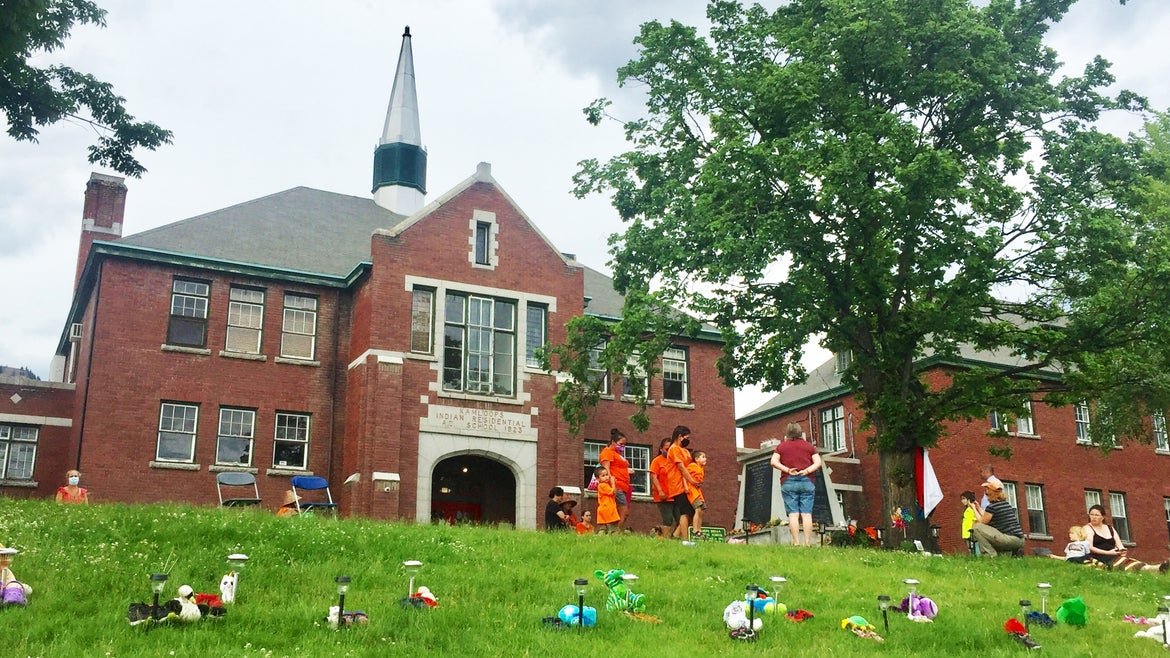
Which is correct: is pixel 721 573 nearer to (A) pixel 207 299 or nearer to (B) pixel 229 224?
(A) pixel 207 299

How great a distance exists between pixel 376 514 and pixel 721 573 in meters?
13.9

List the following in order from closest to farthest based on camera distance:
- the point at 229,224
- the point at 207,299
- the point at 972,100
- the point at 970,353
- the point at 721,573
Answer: the point at 721,573, the point at 972,100, the point at 207,299, the point at 229,224, the point at 970,353

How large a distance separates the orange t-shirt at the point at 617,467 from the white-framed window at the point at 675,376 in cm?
1383

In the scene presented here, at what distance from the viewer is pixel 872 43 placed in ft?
73.8

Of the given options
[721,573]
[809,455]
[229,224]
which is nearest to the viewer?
[721,573]

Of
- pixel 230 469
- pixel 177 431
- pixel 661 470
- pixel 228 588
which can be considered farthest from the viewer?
pixel 230 469

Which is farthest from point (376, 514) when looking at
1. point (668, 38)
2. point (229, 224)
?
point (668, 38)

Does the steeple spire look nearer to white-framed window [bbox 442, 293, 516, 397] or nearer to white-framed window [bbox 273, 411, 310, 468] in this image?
white-framed window [bbox 442, 293, 516, 397]

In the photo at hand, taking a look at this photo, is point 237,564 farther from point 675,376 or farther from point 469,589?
point 675,376

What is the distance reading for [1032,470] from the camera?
39.7 m

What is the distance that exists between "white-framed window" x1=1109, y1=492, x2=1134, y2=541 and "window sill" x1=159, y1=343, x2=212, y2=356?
103 feet

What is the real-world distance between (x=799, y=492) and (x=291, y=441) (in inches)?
616

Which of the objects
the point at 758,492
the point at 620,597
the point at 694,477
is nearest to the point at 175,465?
the point at 694,477

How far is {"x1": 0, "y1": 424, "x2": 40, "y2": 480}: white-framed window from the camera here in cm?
3034
